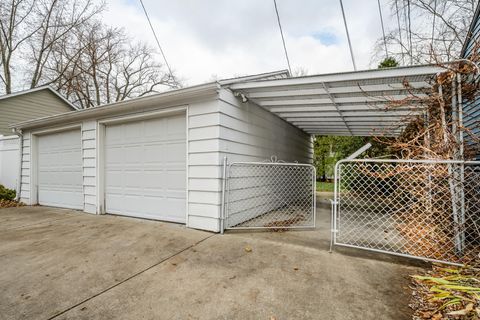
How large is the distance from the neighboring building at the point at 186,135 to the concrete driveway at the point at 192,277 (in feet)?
3.37

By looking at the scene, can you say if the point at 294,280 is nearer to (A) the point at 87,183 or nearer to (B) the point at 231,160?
(B) the point at 231,160

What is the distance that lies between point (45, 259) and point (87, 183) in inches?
Result: 113

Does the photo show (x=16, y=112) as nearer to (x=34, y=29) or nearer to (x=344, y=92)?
(x=34, y=29)

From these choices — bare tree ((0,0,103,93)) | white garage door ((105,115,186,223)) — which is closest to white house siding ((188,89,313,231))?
white garage door ((105,115,186,223))

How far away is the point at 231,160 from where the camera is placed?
13.3 feet

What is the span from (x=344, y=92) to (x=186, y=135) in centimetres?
274

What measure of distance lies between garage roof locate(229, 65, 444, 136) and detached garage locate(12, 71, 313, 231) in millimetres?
382

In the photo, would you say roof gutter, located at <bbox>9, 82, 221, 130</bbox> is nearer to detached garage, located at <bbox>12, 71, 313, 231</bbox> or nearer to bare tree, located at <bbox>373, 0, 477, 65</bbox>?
detached garage, located at <bbox>12, 71, 313, 231</bbox>

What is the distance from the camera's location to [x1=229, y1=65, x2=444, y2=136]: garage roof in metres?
3.06

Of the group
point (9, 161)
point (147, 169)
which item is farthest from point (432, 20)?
point (9, 161)

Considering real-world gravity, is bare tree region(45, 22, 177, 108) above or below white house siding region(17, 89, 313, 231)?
above

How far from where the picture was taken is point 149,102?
4.23 meters

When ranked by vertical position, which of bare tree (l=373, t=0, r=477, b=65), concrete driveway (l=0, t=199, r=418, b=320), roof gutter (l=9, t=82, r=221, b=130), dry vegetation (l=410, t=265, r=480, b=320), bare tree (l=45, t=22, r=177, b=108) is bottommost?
concrete driveway (l=0, t=199, r=418, b=320)

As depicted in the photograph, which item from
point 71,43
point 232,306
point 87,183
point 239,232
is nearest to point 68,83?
point 71,43
